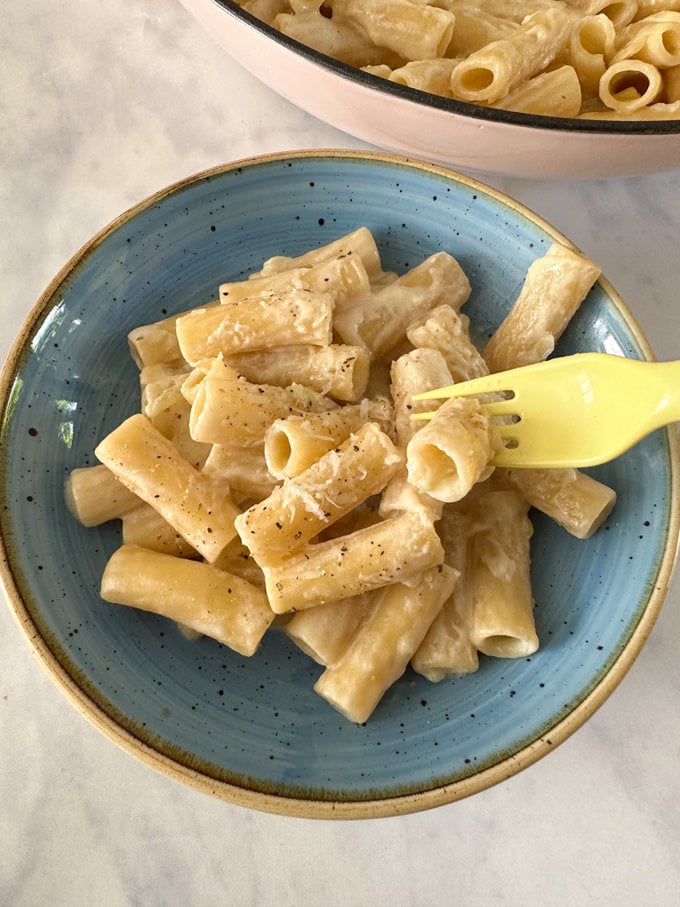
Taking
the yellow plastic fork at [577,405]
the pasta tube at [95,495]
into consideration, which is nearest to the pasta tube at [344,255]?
the yellow plastic fork at [577,405]

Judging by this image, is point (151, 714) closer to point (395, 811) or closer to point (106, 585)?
point (106, 585)

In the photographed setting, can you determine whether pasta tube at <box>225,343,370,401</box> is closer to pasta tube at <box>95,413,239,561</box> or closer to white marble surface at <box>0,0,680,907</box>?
pasta tube at <box>95,413,239,561</box>

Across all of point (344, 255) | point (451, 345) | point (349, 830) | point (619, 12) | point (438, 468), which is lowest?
point (349, 830)

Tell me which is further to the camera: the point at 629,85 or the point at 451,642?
the point at 629,85

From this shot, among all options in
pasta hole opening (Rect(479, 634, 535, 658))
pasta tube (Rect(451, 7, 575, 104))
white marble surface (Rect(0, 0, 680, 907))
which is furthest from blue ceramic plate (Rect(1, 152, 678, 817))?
white marble surface (Rect(0, 0, 680, 907))

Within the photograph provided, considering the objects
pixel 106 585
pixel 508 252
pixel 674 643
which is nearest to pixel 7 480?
pixel 106 585

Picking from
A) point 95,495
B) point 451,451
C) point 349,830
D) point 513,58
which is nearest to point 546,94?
point 513,58

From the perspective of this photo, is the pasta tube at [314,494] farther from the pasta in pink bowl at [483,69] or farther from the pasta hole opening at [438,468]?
the pasta in pink bowl at [483,69]

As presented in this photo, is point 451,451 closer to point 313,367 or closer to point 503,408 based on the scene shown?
point 503,408
